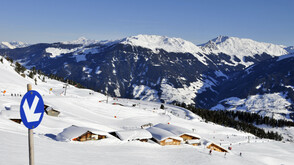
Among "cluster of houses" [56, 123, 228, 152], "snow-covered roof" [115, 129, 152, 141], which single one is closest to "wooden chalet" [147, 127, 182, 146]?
"cluster of houses" [56, 123, 228, 152]

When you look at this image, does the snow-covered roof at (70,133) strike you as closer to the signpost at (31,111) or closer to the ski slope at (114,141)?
the ski slope at (114,141)

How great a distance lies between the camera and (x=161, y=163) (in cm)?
3497

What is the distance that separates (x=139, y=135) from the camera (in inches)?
2105

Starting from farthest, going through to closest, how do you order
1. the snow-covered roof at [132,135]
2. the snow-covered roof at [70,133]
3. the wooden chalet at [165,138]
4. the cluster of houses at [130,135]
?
1. the wooden chalet at [165,138]
2. the snow-covered roof at [132,135]
3. the cluster of houses at [130,135]
4. the snow-covered roof at [70,133]

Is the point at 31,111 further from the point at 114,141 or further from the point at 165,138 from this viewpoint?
the point at 165,138

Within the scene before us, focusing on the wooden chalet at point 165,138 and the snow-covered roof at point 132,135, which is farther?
the wooden chalet at point 165,138

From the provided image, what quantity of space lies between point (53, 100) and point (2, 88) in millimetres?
30655

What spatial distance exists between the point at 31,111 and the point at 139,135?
4848 centimetres

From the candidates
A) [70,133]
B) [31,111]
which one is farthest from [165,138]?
[31,111]

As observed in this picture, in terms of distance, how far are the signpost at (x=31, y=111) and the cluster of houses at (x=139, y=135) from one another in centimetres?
3976

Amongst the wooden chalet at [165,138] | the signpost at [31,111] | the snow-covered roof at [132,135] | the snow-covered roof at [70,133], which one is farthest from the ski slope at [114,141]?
the signpost at [31,111]

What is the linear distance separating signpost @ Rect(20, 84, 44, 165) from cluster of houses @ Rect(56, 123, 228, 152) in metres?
39.8

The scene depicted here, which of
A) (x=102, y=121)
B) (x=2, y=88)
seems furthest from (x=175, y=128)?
(x=2, y=88)

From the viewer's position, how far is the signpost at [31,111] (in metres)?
6.20
